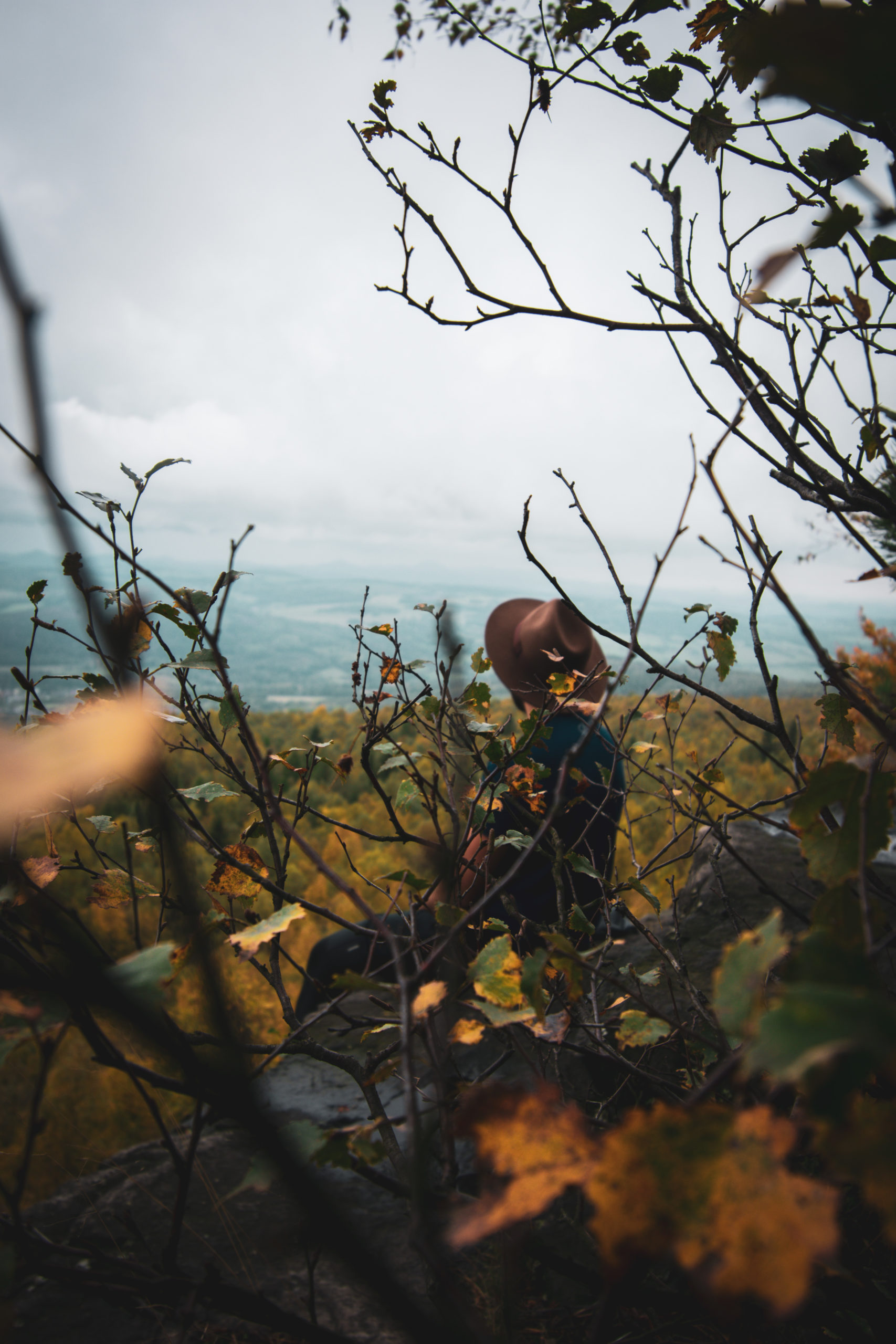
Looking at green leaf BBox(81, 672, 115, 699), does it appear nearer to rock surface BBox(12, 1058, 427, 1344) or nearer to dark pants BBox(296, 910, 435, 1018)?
rock surface BBox(12, 1058, 427, 1344)

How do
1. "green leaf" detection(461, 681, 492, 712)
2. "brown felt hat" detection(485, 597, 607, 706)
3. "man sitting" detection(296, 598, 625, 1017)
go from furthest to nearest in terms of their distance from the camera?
"brown felt hat" detection(485, 597, 607, 706) < "man sitting" detection(296, 598, 625, 1017) < "green leaf" detection(461, 681, 492, 712)

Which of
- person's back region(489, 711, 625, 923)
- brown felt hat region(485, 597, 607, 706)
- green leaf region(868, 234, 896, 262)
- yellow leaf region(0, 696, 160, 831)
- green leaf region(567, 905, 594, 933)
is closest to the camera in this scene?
yellow leaf region(0, 696, 160, 831)

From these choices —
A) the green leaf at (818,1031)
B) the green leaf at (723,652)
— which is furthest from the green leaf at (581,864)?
the green leaf at (818,1031)

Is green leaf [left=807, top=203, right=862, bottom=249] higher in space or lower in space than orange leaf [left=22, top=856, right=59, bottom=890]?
higher

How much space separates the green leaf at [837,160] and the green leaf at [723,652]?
850 mm

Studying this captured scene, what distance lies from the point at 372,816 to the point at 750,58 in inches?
174

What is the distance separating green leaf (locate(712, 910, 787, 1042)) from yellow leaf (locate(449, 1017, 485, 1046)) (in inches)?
16.5

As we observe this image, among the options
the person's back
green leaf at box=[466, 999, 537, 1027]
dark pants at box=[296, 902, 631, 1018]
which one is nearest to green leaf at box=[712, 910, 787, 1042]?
green leaf at box=[466, 999, 537, 1027]

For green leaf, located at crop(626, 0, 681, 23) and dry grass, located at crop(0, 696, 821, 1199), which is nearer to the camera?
green leaf, located at crop(626, 0, 681, 23)

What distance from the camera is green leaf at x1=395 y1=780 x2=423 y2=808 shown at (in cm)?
147

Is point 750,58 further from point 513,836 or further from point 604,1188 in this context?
point 513,836

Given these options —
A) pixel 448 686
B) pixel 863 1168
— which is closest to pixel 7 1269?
pixel 863 1168

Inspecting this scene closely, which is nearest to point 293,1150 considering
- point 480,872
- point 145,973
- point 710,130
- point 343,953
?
point 145,973

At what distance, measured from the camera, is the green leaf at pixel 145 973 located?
488 mm
